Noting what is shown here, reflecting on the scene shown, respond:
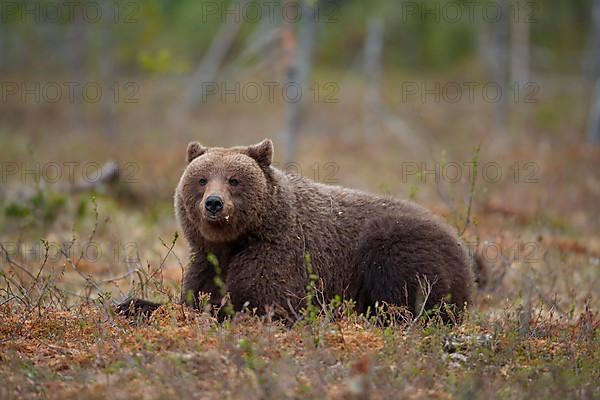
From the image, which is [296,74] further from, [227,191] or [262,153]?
[227,191]

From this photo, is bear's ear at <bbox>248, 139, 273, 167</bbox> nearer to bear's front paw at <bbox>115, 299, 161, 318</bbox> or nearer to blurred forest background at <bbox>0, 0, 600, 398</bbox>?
blurred forest background at <bbox>0, 0, 600, 398</bbox>

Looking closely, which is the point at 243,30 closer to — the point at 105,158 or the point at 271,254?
the point at 105,158

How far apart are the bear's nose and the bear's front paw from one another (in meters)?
1.00

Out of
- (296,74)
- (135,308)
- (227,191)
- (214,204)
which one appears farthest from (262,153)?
(296,74)

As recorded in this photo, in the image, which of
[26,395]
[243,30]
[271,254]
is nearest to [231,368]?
[26,395]

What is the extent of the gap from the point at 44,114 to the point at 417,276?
1142 inches

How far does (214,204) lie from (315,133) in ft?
69.9

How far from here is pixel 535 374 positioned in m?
5.64

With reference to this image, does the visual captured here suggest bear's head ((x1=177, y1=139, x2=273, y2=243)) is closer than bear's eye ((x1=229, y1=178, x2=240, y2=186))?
Yes

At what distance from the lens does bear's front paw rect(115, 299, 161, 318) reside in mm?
6634

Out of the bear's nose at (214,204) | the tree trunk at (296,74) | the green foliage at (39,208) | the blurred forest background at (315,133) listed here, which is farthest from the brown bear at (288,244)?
the tree trunk at (296,74)

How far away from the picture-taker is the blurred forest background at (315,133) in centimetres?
759

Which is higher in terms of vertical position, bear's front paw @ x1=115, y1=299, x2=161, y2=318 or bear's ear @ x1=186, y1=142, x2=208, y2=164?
bear's ear @ x1=186, y1=142, x2=208, y2=164

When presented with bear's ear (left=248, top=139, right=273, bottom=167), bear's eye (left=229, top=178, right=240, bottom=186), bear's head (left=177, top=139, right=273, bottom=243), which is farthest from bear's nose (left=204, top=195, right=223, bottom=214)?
bear's ear (left=248, top=139, right=273, bottom=167)
